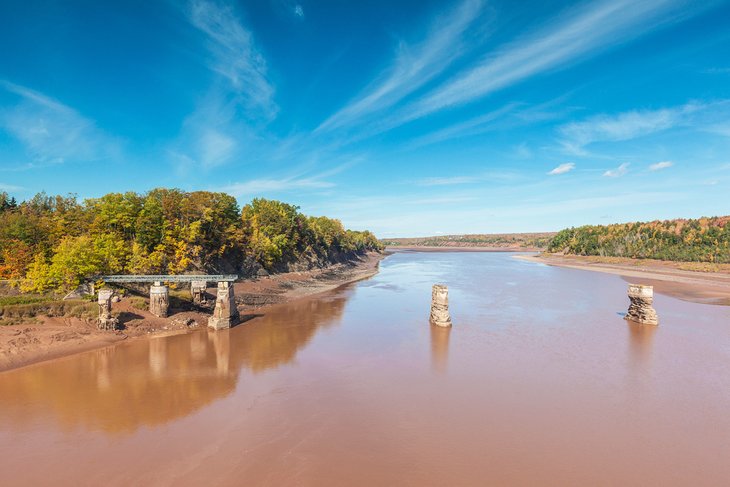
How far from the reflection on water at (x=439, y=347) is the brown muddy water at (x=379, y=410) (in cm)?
22

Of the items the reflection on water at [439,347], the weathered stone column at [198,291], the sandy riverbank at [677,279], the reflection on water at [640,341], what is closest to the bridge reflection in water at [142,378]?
the weathered stone column at [198,291]

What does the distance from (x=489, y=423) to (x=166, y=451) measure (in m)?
14.9

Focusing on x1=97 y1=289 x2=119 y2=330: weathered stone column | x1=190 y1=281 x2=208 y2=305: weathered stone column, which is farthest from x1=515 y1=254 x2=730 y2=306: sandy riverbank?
x1=97 y1=289 x2=119 y2=330: weathered stone column

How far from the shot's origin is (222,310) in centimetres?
3431

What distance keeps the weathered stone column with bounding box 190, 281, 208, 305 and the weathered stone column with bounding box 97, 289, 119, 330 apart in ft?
27.6

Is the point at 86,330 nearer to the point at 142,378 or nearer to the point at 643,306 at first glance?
the point at 142,378

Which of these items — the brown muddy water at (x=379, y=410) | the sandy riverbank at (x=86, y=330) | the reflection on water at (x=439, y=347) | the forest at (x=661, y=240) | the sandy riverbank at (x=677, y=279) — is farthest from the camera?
the forest at (x=661, y=240)

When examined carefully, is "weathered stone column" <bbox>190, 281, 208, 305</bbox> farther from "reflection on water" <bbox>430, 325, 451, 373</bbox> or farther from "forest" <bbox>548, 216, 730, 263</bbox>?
"forest" <bbox>548, 216, 730, 263</bbox>

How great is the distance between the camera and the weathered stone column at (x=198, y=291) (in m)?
37.8

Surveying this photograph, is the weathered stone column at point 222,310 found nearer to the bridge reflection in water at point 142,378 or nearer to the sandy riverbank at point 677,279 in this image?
the bridge reflection in water at point 142,378

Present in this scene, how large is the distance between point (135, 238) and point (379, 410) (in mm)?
41240

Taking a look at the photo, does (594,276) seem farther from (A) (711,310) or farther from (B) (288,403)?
(B) (288,403)

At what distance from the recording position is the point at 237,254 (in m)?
60.6

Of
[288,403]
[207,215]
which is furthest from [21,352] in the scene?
[207,215]
